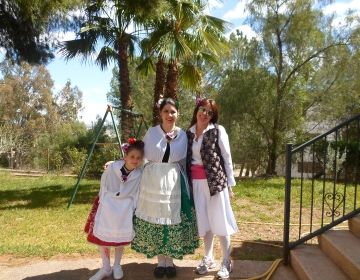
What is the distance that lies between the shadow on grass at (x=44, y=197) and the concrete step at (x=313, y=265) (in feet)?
19.7

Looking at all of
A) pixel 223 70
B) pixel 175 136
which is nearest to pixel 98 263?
pixel 175 136

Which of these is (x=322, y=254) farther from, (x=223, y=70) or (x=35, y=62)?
(x=223, y=70)

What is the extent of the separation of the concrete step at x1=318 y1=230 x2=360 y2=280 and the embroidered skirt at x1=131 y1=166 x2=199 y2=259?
1348 millimetres

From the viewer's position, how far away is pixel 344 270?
3.61 m

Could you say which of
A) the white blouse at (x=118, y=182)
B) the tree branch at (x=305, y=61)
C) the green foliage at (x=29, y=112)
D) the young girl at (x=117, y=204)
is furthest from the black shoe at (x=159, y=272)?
the green foliage at (x=29, y=112)

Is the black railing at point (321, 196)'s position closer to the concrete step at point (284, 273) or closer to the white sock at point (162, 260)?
the concrete step at point (284, 273)

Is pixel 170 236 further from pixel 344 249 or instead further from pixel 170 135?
pixel 344 249

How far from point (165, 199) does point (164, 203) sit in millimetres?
38

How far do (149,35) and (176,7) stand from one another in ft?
3.45

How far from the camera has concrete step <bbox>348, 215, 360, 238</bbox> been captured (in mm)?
4178

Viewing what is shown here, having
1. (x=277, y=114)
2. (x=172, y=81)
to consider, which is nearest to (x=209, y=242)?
(x=172, y=81)

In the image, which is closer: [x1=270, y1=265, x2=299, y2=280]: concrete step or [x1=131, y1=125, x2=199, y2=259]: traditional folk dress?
[x1=131, y1=125, x2=199, y2=259]: traditional folk dress

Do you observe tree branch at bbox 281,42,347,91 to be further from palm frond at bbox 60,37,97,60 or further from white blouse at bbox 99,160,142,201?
white blouse at bbox 99,160,142,201

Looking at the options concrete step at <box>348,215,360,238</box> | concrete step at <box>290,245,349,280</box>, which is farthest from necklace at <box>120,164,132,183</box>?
concrete step at <box>348,215,360,238</box>
